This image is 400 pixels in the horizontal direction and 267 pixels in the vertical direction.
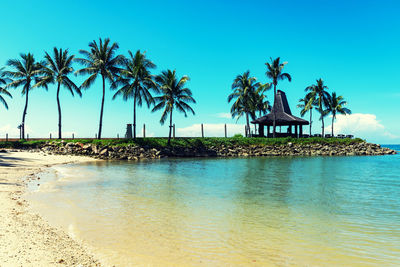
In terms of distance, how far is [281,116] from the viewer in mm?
41156

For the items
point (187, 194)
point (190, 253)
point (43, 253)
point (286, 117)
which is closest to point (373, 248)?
point (190, 253)

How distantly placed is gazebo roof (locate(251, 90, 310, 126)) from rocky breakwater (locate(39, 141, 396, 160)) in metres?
3.56

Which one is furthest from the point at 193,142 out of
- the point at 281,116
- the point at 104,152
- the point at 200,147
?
the point at 281,116

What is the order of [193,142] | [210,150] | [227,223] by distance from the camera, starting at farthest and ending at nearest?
[193,142] → [210,150] → [227,223]

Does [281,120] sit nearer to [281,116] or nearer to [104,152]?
[281,116]

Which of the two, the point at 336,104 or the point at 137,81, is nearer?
the point at 137,81

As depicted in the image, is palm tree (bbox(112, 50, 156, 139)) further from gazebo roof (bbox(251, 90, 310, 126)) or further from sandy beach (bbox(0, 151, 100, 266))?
sandy beach (bbox(0, 151, 100, 266))

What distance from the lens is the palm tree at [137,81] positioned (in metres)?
34.2

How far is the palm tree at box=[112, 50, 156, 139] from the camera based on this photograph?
34.2 meters

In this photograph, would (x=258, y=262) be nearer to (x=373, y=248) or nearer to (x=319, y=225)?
(x=373, y=248)

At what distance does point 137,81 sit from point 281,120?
70.4 ft

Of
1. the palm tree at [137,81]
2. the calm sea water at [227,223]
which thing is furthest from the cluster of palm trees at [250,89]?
the calm sea water at [227,223]

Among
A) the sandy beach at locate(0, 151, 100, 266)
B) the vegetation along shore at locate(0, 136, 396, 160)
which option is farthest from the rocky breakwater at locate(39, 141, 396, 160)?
the sandy beach at locate(0, 151, 100, 266)

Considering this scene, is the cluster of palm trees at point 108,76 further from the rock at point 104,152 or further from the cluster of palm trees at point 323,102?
the cluster of palm trees at point 323,102
